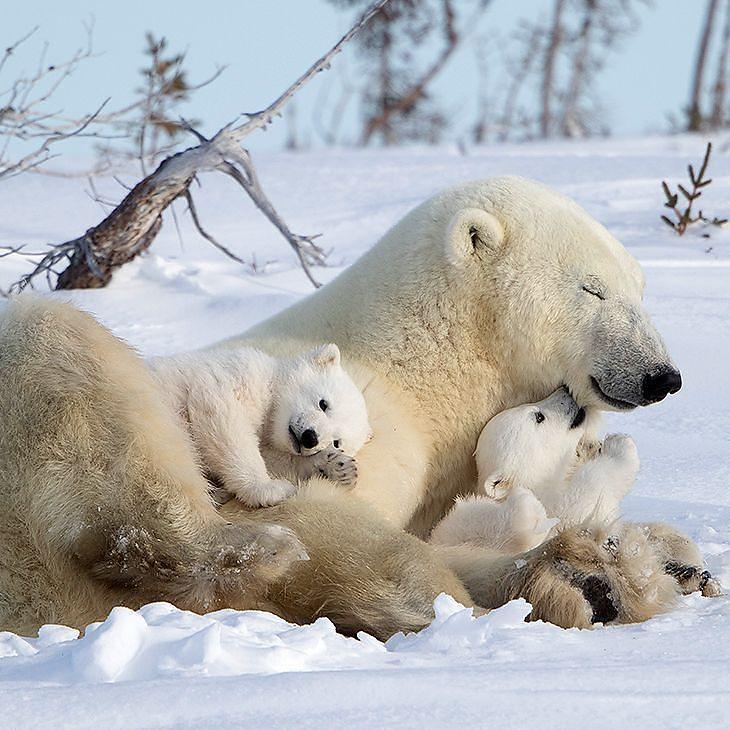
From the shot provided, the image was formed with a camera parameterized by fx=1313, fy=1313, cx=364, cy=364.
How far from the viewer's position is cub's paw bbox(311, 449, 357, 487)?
3264 millimetres

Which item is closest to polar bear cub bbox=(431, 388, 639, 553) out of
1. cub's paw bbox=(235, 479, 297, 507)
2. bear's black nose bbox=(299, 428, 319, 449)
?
bear's black nose bbox=(299, 428, 319, 449)

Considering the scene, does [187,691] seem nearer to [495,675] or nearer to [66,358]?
[495,675]

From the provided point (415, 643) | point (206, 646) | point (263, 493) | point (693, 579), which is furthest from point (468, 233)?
point (206, 646)

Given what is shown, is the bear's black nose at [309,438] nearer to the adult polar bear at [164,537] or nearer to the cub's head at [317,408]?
the cub's head at [317,408]

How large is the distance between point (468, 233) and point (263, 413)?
825mm

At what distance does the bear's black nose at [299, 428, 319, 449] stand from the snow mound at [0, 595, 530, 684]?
0.93 meters

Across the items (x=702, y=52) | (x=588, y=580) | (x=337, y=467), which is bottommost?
(x=588, y=580)

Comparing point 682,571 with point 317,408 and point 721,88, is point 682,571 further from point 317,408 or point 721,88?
point 721,88

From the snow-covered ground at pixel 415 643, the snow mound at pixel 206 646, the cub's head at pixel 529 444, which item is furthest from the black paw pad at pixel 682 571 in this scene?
the snow mound at pixel 206 646

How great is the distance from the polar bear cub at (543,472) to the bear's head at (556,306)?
0.42ft

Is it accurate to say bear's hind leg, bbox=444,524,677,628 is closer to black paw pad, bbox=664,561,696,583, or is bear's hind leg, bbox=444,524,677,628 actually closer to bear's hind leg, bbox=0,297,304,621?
black paw pad, bbox=664,561,696,583

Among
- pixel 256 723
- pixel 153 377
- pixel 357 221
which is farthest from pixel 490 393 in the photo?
pixel 357 221

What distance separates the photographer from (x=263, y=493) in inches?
122

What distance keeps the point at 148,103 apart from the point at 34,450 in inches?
183
